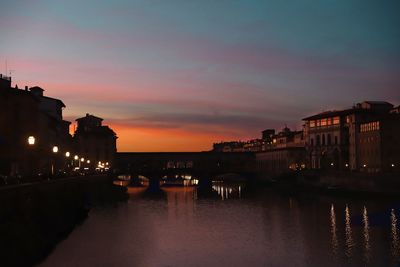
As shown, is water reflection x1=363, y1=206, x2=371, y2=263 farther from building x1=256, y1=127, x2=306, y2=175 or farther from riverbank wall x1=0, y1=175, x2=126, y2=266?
building x1=256, y1=127, x2=306, y2=175

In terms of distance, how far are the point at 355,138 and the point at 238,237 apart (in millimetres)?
86847

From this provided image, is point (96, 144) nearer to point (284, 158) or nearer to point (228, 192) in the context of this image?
point (228, 192)

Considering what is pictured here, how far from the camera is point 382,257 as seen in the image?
44.2m

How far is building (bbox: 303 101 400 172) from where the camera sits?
4633 inches

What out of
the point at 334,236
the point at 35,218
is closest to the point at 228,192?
the point at 334,236

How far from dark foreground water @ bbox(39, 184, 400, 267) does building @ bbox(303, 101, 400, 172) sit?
32.8 metres

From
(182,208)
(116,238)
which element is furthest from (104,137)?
(116,238)

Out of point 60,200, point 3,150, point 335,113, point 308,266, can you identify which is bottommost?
point 308,266

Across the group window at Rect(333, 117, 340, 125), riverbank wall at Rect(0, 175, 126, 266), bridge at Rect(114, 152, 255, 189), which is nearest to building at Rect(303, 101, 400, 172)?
window at Rect(333, 117, 340, 125)

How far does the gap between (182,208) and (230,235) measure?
108 ft

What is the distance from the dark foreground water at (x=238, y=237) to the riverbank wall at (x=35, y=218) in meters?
1.35

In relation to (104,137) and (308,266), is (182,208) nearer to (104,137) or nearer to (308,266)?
(308,266)

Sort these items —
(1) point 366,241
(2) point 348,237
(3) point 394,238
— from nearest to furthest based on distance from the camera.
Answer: (1) point 366,241 → (3) point 394,238 → (2) point 348,237

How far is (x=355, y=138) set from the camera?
135500mm
